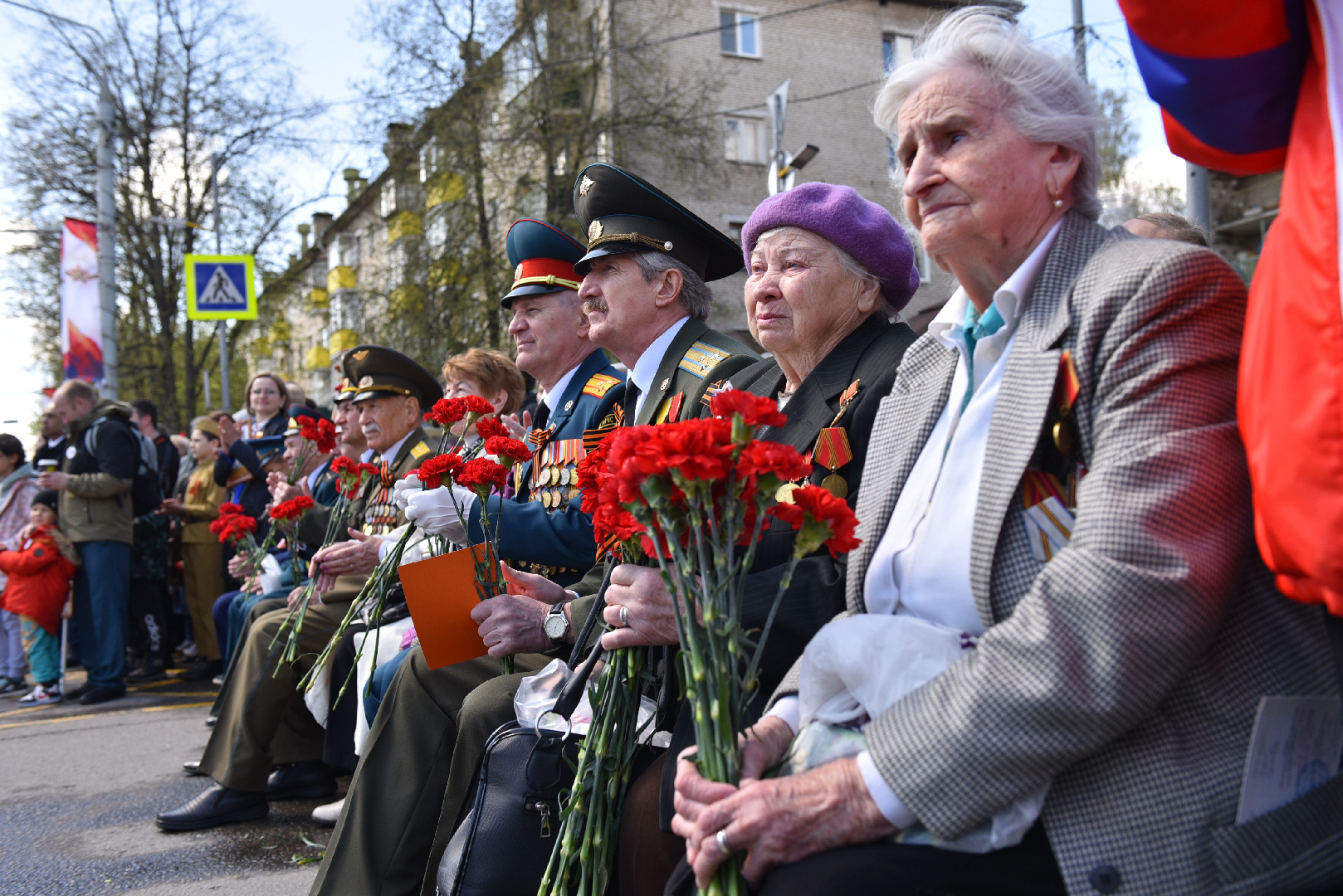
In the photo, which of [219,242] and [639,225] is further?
[219,242]

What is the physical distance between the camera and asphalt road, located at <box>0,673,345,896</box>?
3.61 m

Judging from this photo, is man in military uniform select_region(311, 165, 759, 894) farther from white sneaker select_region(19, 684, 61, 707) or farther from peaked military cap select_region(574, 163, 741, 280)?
white sneaker select_region(19, 684, 61, 707)

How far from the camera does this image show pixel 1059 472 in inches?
62.7

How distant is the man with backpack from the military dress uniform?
3460 millimetres

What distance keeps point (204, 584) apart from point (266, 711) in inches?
174

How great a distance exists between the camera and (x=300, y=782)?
180 inches

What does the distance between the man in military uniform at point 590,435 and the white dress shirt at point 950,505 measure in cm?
114

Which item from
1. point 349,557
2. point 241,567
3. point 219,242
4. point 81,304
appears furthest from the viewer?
point 219,242

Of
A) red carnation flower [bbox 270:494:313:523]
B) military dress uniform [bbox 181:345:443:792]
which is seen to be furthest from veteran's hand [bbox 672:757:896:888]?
red carnation flower [bbox 270:494:313:523]

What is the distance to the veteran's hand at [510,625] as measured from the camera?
278 cm

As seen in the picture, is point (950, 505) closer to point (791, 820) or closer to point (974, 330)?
point (974, 330)

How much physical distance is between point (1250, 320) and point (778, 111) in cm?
954

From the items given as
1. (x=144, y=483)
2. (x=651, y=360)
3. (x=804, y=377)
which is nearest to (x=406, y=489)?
(x=651, y=360)

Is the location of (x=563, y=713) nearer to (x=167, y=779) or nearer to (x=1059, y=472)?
(x=1059, y=472)
